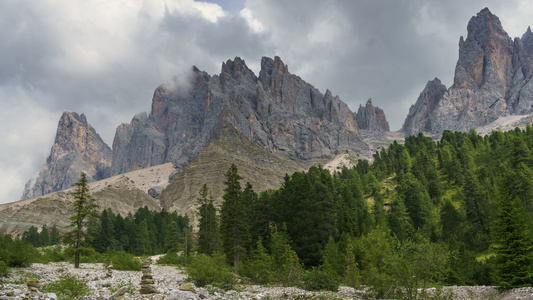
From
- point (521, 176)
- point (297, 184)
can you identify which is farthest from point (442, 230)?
point (297, 184)

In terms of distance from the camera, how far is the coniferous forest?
35656 millimetres

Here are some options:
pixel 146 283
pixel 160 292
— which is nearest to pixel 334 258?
pixel 160 292

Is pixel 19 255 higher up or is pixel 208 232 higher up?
pixel 208 232

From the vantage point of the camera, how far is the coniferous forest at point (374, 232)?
117 ft

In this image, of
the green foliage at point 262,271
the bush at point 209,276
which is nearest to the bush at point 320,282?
the green foliage at point 262,271

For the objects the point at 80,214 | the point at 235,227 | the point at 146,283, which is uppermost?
the point at 80,214

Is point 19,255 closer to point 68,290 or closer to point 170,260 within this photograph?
point 68,290

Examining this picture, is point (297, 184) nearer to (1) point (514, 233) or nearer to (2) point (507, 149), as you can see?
(1) point (514, 233)

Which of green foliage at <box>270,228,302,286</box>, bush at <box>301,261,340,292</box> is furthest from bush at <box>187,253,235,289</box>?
bush at <box>301,261,340,292</box>

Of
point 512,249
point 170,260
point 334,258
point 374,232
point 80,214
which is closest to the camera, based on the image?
point 512,249

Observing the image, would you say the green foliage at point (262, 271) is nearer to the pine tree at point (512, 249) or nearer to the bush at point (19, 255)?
the bush at point (19, 255)

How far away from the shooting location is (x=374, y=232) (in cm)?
4000

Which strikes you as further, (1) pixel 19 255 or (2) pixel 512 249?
(2) pixel 512 249

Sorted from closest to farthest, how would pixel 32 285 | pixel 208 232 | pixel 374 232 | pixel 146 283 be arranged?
pixel 32 285, pixel 146 283, pixel 374 232, pixel 208 232
